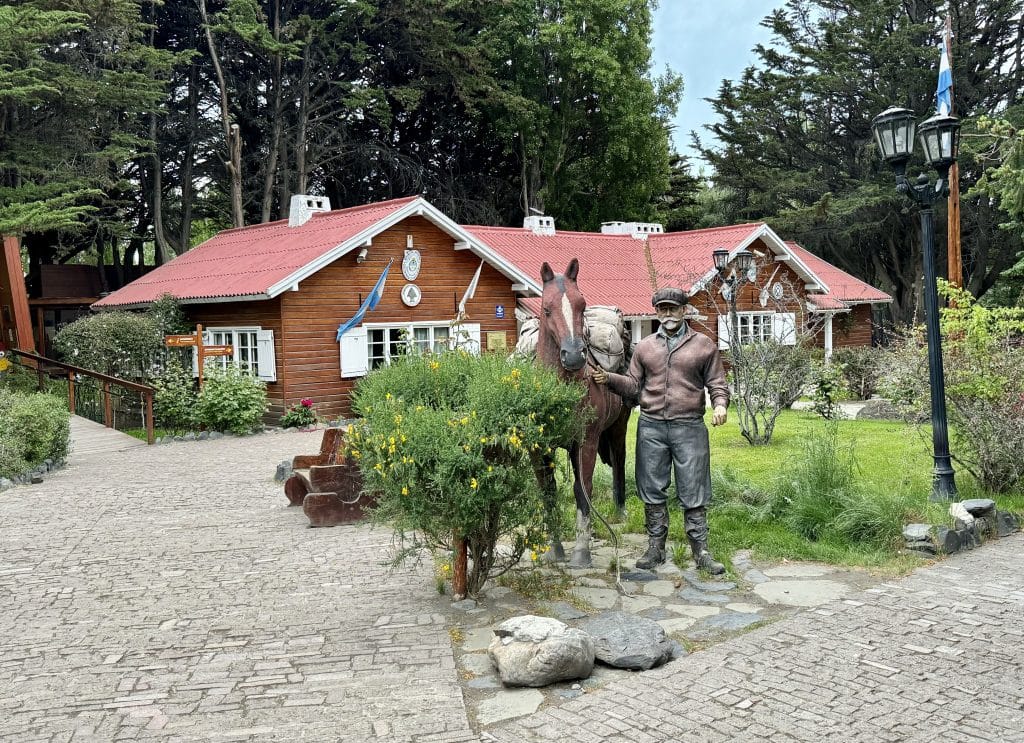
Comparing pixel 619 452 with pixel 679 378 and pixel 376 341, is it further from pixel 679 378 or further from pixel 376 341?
pixel 376 341

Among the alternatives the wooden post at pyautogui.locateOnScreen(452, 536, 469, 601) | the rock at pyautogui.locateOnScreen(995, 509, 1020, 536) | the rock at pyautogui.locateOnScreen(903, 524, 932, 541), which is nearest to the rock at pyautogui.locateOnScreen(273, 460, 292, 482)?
the wooden post at pyautogui.locateOnScreen(452, 536, 469, 601)

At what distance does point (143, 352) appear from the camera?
18156 mm

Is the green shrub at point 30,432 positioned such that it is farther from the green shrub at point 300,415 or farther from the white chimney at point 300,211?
the white chimney at point 300,211

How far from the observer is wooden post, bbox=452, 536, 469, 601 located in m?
5.96

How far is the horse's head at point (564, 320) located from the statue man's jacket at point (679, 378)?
0.52 meters

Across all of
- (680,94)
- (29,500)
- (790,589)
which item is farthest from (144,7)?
(790,589)

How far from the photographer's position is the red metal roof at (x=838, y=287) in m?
27.8

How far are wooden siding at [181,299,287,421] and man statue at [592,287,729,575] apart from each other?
12.2 metres

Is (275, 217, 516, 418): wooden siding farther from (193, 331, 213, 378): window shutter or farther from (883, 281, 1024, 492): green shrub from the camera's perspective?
(883, 281, 1024, 492): green shrub

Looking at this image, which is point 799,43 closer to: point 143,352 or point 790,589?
point 143,352

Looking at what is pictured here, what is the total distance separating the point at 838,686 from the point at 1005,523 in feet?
13.2

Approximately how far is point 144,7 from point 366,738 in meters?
29.1

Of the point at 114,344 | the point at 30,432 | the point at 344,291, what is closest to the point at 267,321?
the point at 344,291

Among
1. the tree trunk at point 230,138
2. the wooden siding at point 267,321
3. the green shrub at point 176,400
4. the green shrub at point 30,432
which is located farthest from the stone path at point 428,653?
the tree trunk at point 230,138
